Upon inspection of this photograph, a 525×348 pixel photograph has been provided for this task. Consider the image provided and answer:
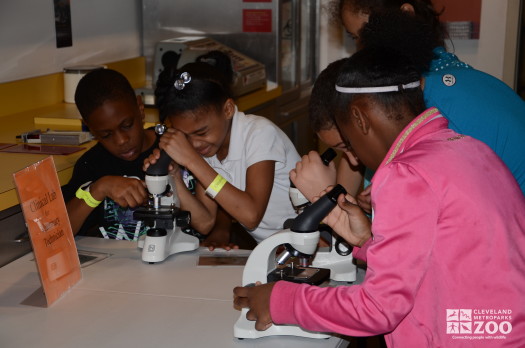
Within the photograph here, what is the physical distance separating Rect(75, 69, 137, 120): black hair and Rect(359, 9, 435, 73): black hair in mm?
963

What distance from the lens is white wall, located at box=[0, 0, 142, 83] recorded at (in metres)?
2.84

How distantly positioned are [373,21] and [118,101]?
0.97 m

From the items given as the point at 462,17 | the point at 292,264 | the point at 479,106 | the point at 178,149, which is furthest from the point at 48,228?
the point at 462,17

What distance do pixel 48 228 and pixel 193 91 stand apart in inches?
24.0

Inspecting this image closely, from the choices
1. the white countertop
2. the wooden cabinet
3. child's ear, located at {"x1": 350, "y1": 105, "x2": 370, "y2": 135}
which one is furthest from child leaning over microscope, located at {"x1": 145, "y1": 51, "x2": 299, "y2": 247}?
the wooden cabinet

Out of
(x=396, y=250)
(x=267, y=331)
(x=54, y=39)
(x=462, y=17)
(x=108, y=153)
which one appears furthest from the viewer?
(x=462, y=17)

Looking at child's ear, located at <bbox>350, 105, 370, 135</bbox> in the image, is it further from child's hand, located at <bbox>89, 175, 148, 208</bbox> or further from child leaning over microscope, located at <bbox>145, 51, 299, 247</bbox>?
child's hand, located at <bbox>89, 175, 148, 208</bbox>

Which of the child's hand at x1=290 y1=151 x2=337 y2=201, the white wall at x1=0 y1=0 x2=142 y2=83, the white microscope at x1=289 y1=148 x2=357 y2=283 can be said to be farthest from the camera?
the white wall at x1=0 y1=0 x2=142 y2=83

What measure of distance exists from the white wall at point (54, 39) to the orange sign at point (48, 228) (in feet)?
4.12

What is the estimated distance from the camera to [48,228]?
66.9 inches

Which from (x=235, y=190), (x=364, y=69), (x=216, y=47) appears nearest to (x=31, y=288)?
(x=235, y=190)

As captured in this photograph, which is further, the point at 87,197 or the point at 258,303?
the point at 87,197

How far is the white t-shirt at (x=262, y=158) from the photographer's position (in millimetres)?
2143

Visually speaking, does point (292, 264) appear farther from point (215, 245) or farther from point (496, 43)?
point (496, 43)
